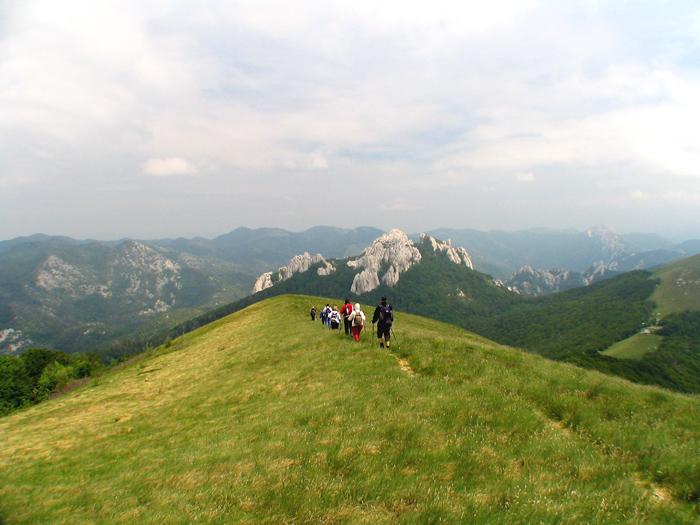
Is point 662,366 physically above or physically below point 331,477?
below

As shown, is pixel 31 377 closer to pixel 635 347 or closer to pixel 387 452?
pixel 387 452

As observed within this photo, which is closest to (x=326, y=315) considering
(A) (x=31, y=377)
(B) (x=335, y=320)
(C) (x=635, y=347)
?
(B) (x=335, y=320)

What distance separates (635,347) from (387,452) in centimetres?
22476

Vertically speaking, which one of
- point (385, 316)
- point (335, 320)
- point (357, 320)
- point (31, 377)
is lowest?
point (31, 377)

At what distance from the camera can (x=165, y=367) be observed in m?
39.0

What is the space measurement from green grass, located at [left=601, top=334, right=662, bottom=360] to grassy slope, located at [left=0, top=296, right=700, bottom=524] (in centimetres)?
18935

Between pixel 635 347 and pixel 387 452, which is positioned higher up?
pixel 387 452

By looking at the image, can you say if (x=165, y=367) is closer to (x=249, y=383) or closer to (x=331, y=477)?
(x=249, y=383)

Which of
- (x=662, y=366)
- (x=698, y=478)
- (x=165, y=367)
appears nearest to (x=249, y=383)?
(x=165, y=367)

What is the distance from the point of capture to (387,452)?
36.6ft

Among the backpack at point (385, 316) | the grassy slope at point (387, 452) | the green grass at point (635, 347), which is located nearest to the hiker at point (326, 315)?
the backpack at point (385, 316)

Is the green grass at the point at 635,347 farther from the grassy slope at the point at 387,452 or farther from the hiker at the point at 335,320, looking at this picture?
the grassy slope at the point at 387,452

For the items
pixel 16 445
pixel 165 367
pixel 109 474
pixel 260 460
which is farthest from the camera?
pixel 165 367

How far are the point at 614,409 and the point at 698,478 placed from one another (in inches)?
180
